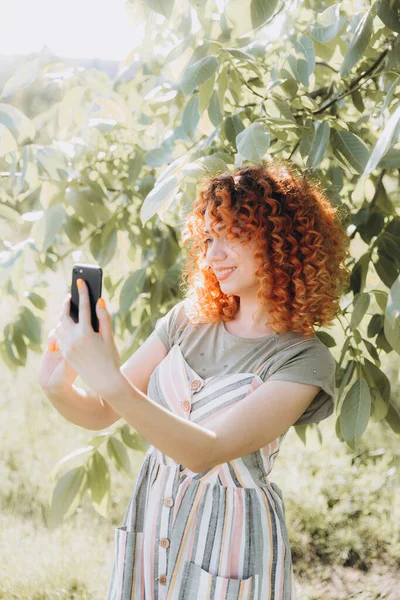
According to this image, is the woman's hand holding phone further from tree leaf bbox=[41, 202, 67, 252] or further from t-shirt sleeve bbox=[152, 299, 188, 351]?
tree leaf bbox=[41, 202, 67, 252]

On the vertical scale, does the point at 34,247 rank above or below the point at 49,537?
above

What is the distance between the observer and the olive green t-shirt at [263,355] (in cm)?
122

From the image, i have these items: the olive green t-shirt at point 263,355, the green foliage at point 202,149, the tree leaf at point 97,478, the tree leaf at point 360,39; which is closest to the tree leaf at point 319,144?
the green foliage at point 202,149

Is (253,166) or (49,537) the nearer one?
(253,166)

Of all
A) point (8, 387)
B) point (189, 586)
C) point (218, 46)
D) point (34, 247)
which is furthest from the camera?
point (8, 387)

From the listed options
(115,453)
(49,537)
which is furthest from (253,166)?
(49,537)

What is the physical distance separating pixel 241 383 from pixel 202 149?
0.49 meters

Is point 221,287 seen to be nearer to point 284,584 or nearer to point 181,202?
point 181,202

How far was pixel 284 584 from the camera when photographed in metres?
1.29

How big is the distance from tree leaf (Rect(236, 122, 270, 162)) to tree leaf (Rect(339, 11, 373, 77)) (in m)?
0.27

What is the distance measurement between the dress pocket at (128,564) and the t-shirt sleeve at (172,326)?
13.9 inches

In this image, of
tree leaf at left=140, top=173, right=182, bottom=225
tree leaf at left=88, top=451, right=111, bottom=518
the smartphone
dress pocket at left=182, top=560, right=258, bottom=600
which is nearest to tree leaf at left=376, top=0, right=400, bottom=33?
tree leaf at left=140, top=173, right=182, bottom=225

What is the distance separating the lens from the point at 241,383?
4.09ft

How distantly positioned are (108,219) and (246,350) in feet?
2.26
